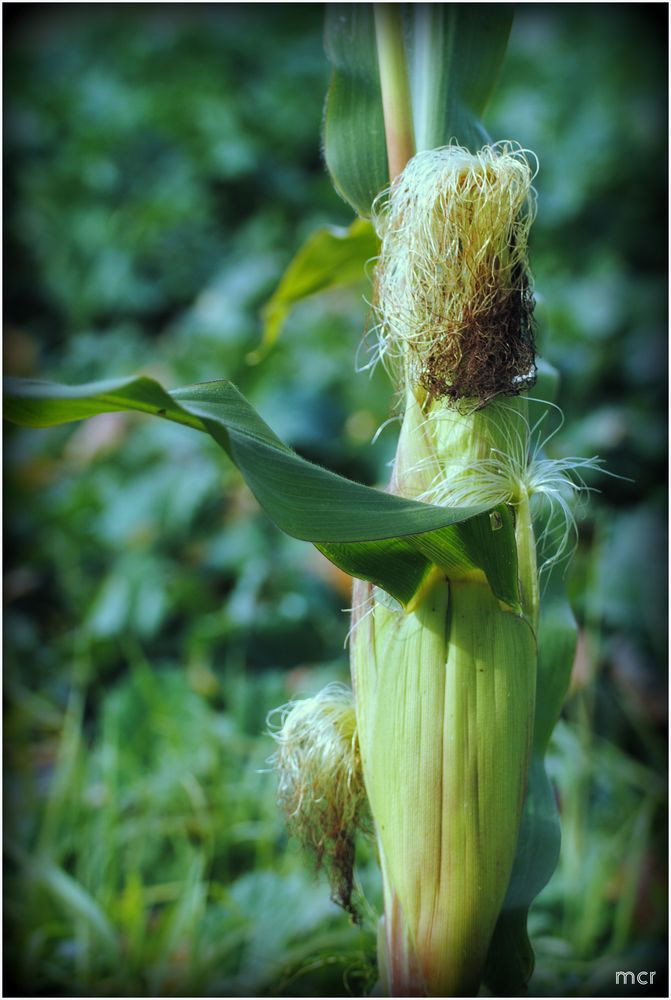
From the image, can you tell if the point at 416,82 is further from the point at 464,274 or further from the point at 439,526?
the point at 439,526

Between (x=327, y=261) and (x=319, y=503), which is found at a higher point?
(x=327, y=261)

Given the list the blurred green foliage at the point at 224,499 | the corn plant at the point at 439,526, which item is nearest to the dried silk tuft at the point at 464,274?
the corn plant at the point at 439,526

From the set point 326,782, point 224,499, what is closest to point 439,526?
point 326,782

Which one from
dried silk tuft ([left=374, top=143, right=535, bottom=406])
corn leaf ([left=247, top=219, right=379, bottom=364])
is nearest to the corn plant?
dried silk tuft ([left=374, top=143, right=535, bottom=406])

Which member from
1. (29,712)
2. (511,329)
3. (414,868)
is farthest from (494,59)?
(29,712)

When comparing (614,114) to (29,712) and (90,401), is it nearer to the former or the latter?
(29,712)

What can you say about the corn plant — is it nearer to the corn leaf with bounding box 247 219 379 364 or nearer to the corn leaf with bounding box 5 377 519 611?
the corn leaf with bounding box 5 377 519 611
